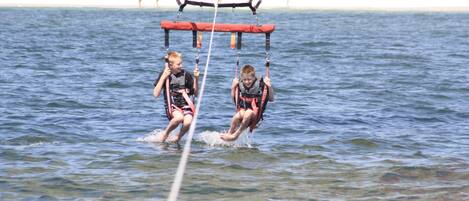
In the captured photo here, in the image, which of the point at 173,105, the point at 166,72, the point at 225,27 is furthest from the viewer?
the point at 173,105

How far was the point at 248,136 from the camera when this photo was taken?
14828 mm

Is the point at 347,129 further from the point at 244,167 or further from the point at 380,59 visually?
the point at 380,59

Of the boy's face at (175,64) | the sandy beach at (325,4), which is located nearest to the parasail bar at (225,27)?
the boy's face at (175,64)

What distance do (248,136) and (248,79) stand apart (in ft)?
5.56

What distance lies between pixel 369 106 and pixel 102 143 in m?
7.35

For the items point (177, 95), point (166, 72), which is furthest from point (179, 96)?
point (166, 72)

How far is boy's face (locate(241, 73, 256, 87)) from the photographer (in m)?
13.3

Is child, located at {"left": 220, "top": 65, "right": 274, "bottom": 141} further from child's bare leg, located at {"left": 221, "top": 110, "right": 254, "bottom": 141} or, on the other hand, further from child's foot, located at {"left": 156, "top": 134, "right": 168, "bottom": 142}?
child's foot, located at {"left": 156, "top": 134, "right": 168, "bottom": 142}

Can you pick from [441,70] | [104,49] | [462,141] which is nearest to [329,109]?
[462,141]

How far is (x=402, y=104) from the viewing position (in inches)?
792

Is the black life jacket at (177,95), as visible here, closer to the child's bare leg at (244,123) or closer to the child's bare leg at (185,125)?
the child's bare leg at (185,125)

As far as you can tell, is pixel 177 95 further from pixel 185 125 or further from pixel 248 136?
pixel 248 136

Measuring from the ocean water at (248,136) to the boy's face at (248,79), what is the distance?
1.03m

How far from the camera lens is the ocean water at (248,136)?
36.7ft
